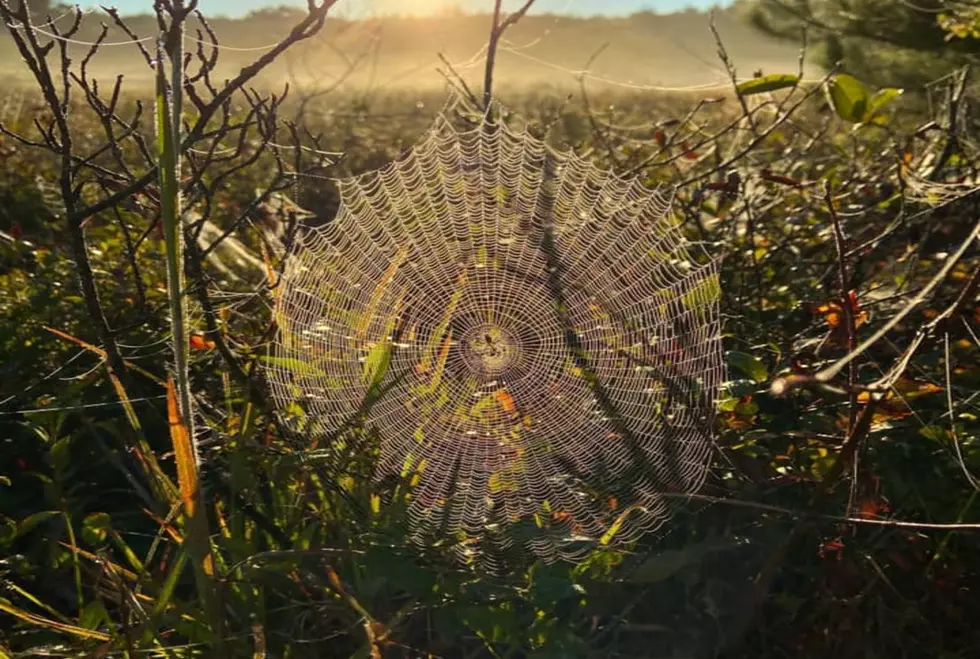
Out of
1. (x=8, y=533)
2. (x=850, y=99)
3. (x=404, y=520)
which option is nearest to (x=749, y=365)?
(x=404, y=520)

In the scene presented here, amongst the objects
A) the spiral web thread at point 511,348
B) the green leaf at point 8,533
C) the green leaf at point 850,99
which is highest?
the green leaf at point 850,99

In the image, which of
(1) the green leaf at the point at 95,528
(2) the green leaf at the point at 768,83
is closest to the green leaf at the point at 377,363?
(1) the green leaf at the point at 95,528

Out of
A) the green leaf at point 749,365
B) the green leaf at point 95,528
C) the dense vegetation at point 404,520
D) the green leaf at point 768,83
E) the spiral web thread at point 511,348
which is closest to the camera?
the dense vegetation at point 404,520

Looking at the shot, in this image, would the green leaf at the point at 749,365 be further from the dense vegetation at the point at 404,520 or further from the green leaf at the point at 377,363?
the green leaf at the point at 377,363

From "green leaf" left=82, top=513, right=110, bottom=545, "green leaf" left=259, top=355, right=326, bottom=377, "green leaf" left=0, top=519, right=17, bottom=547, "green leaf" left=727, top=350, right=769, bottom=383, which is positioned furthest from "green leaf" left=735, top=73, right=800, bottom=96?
"green leaf" left=0, top=519, right=17, bottom=547

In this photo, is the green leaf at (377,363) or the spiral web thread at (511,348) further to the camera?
the spiral web thread at (511,348)

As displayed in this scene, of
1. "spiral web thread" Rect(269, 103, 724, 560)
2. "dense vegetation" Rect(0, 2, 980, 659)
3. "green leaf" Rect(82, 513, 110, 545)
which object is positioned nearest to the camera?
"dense vegetation" Rect(0, 2, 980, 659)

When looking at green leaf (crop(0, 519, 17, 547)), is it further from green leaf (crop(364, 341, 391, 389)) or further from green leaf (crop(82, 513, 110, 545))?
green leaf (crop(364, 341, 391, 389))

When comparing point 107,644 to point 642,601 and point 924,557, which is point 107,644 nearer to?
point 642,601

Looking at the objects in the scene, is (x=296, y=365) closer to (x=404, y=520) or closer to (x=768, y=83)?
(x=404, y=520)
